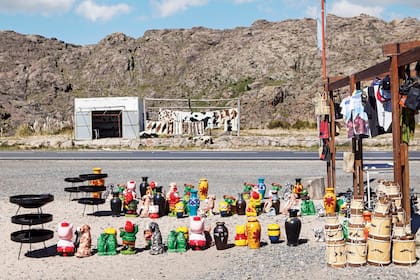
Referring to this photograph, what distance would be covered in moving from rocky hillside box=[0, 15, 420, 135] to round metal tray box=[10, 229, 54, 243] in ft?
188

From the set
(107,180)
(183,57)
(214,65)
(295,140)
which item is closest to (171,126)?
(295,140)

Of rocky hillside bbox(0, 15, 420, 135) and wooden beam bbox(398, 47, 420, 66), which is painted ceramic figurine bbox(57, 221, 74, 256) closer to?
wooden beam bbox(398, 47, 420, 66)

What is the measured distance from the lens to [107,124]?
47.3 m

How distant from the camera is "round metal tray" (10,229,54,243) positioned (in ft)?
28.6

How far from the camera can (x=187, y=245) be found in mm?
9094

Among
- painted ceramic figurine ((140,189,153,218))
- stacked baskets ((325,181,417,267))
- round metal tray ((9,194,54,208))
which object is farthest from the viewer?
painted ceramic figurine ((140,189,153,218))

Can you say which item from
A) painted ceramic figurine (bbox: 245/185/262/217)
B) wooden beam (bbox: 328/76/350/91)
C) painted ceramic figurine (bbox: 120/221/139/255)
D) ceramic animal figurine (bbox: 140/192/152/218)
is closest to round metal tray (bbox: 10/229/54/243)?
painted ceramic figurine (bbox: 120/221/139/255)

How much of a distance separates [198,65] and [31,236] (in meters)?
89.1

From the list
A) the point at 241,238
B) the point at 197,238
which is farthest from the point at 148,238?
the point at 241,238

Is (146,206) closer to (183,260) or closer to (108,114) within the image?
(183,260)

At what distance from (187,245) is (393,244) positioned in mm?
3196

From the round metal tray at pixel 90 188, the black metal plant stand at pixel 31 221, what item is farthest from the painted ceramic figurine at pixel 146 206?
the black metal plant stand at pixel 31 221

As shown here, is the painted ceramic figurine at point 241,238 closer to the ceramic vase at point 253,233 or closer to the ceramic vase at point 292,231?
the ceramic vase at point 253,233

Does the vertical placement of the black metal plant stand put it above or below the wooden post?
below
